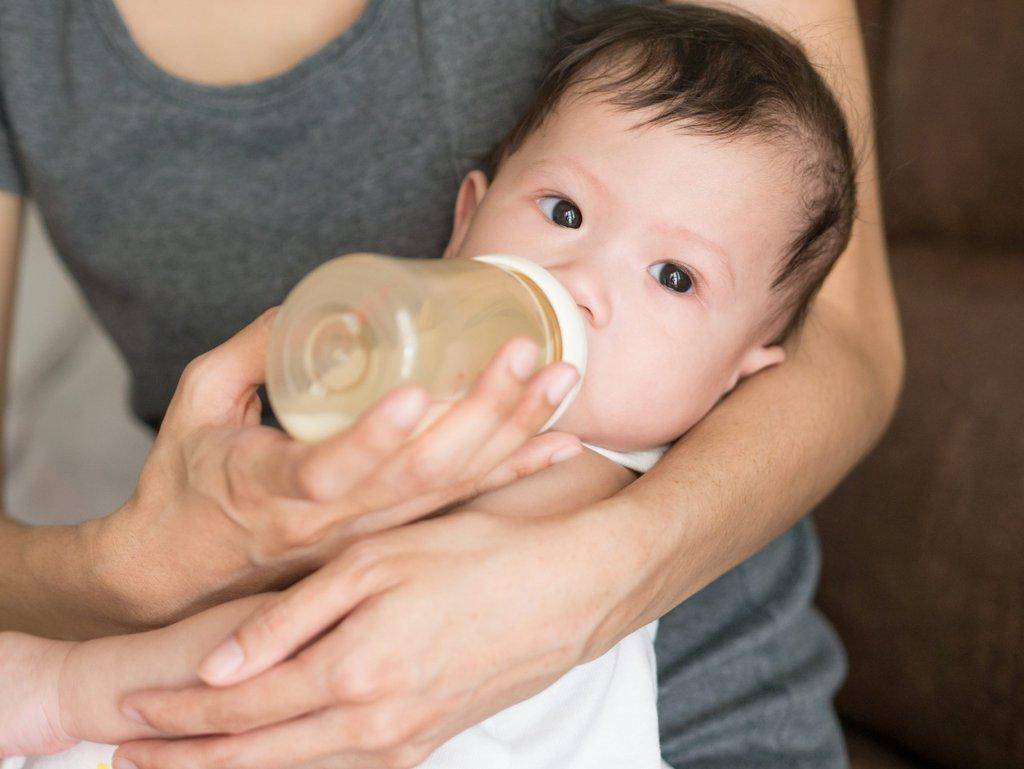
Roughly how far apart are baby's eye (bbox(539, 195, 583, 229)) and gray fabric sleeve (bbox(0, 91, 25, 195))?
65 cm

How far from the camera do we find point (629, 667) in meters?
0.93

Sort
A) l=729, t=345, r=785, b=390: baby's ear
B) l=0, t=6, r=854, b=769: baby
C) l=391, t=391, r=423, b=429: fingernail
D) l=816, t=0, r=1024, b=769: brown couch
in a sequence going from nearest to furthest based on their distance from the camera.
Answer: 1. l=391, t=391, r=423, b=429: fingernail
2. l=0, t=6, r=854, b=769: baby
3. l=729, t=345, r=785, b=390: baby's ear
4. l=816, t=0, r=1024, b=769: brown couch

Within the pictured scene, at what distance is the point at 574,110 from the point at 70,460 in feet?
4.48

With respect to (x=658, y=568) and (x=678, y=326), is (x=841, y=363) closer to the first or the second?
(x=678, y=326)

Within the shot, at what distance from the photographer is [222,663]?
2.16ft

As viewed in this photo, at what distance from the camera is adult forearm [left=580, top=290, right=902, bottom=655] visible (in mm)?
746

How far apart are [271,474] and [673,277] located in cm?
43

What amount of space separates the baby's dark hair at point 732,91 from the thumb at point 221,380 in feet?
1.31

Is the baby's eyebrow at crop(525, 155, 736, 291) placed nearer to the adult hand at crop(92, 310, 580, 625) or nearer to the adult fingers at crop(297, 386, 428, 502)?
the adult hand at crop(92, 310, 580, 625)

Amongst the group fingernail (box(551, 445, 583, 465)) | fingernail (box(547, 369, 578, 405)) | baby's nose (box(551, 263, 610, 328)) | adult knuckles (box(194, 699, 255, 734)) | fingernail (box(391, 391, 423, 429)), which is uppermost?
fingernail (box(391, 391, 423, 429))

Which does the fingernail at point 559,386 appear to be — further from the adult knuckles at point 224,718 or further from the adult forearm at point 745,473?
the adult knuckles at point 224,718

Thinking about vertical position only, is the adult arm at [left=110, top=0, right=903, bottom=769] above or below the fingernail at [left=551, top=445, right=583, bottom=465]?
below

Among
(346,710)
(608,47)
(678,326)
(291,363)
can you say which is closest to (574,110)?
(608,47)

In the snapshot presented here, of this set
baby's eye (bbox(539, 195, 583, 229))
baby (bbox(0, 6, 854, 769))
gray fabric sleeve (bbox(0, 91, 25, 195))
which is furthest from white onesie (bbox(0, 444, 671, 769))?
gray fabric sleeve (bbox(0, 91, 25, 195))
